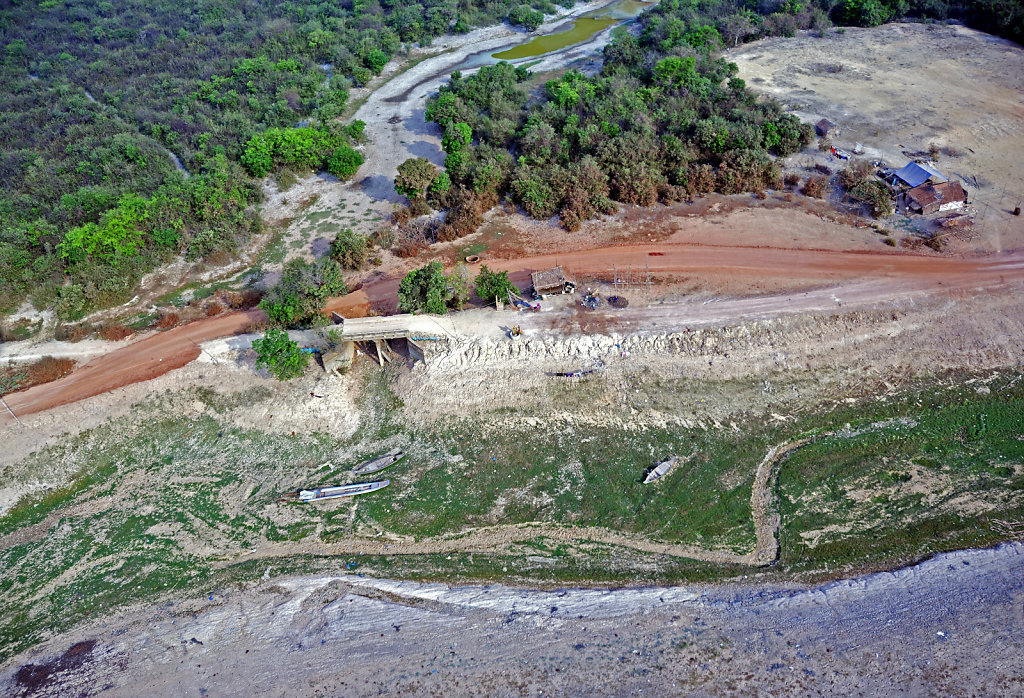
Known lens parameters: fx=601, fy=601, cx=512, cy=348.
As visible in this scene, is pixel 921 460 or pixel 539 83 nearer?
pixel 921 460

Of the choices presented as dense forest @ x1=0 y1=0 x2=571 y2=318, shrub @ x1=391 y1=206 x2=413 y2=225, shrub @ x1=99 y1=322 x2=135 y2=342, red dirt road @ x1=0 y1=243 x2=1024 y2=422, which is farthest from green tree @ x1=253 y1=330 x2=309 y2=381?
shrub @ x1=391 y1=206 x2=413 y2=225

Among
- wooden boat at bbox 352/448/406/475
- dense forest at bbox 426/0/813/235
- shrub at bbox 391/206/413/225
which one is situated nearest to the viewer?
wooden boat at bbox 352/448/406/475

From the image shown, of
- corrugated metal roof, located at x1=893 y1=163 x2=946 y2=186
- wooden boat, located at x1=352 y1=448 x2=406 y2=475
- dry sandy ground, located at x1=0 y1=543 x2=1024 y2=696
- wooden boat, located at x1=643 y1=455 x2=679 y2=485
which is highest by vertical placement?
corrugated metal roof, located at x1=893 y1=163 x2=946 y2=186

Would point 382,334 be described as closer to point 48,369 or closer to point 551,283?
point 551,283

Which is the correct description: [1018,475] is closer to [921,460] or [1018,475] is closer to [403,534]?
[921,460]

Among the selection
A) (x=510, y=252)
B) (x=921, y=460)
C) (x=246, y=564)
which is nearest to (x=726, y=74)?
(x=510, y=252)

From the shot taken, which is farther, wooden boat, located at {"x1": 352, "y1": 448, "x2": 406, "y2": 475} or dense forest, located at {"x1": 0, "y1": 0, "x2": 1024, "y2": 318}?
dense forest, located at {"x1": 0, "y1": 0, "x2": 1024, "y2": 318}

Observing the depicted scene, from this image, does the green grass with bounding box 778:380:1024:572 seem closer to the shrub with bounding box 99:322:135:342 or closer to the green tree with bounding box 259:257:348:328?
the green tree with bounding box 259:257:348:328
